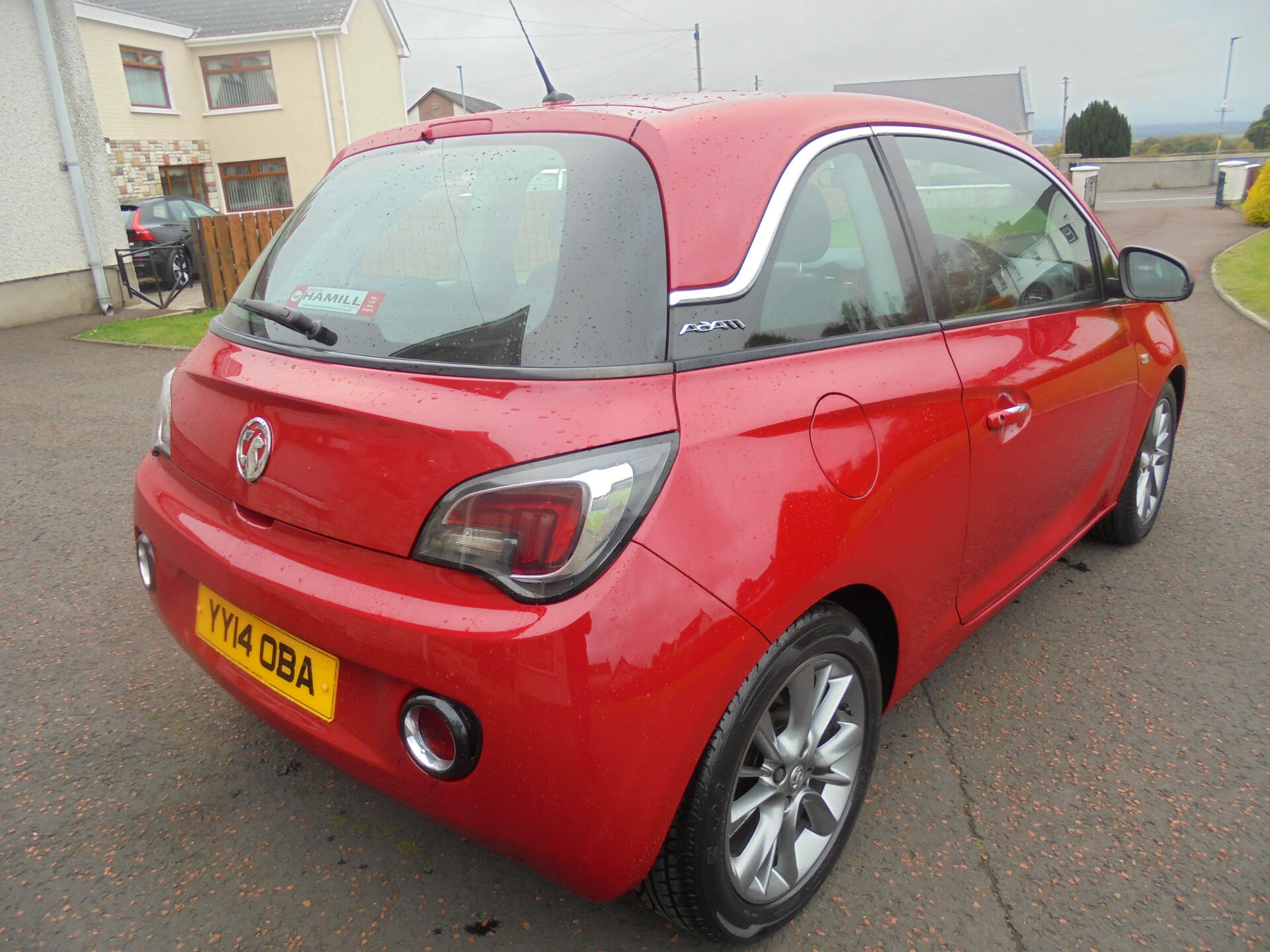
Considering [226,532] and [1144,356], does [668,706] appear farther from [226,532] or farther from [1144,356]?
[1144,356]

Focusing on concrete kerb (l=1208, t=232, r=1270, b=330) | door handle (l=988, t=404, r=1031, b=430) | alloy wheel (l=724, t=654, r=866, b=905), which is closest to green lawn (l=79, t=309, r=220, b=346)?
door handle (l=988, t=404, r=1031, b=430)

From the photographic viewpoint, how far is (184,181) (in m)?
27.6

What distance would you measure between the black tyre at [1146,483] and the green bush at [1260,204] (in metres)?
18.8

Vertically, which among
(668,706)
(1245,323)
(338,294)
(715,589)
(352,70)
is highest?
(352,70)

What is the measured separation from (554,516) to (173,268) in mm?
14860

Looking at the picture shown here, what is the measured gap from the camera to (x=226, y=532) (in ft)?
6.64

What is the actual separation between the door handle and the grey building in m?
43.6

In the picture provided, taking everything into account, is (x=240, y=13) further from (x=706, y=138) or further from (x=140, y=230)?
(x=706, y=138)

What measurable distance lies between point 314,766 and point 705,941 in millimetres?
1223

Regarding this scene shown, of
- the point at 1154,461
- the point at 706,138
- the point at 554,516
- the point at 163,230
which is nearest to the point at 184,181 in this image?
the point at 163,230

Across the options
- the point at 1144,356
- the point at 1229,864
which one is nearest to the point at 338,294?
the point at 1229,864

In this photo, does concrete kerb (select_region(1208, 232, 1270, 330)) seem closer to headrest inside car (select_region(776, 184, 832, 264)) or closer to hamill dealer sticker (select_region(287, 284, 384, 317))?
headrest inside car (select_region(776, 184, 832, 264))

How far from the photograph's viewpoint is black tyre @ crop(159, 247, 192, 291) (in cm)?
1412

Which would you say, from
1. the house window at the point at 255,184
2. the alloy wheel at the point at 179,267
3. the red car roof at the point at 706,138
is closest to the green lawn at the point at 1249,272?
the red car roof at the point at 706,138
